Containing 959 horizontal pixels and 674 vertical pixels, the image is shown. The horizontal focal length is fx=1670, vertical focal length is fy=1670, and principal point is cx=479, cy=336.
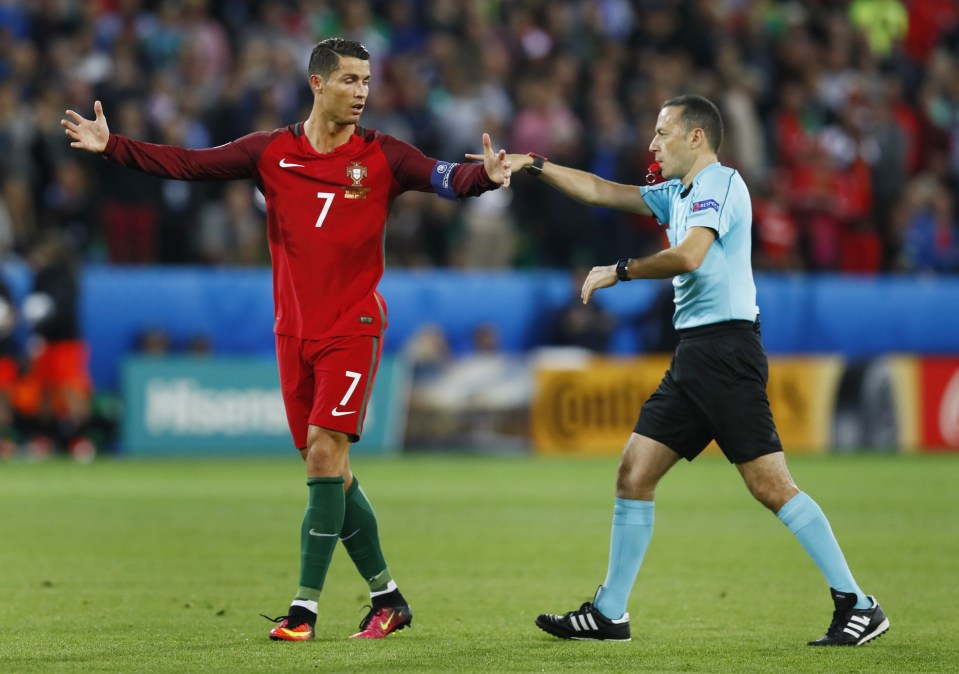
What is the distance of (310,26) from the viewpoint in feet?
69.6

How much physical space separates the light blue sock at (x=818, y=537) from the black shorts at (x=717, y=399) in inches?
10.7

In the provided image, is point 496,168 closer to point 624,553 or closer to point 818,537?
point 624,553

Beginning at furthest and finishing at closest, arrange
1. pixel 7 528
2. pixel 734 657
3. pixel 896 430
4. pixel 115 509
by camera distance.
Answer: pixel 896 430, pixel 115 509, pixel 7 528, pixel 734 657

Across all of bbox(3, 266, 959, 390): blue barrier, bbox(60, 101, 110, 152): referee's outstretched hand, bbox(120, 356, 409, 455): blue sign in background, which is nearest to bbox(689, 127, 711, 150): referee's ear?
bbox(60, 101, 110, 152): referee's outstretched hand

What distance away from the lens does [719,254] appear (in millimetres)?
7340

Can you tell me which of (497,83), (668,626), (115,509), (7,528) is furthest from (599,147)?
(668,626)

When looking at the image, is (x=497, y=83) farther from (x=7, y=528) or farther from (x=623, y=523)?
(x=623, y=523)

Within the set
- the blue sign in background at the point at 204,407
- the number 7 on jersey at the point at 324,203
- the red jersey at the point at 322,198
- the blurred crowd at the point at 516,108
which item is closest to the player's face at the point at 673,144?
the red jersey at the point at 322,198

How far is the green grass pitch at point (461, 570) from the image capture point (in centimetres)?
696

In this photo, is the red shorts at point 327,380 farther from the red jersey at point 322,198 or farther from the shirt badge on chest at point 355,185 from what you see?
the shirt badge on chest at point 355,185

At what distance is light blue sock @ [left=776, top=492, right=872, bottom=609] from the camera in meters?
7.26

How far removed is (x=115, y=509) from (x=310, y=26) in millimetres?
9253

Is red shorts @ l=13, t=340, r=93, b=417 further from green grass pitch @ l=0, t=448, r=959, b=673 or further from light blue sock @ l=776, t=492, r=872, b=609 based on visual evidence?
light blue sock @ l=776, t=492, r=872, b=609

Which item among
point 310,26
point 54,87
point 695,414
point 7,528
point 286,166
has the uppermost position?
point 310,26
